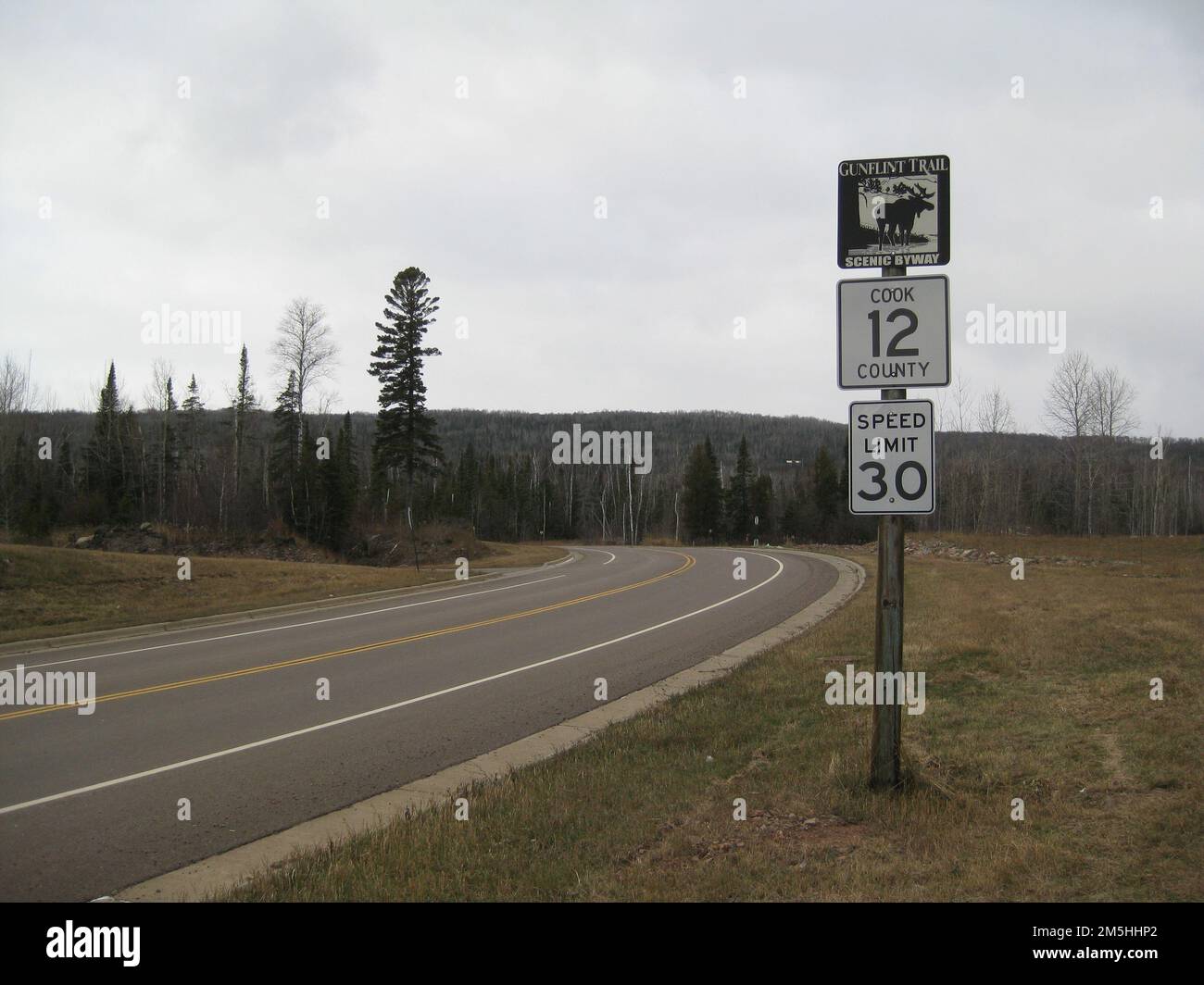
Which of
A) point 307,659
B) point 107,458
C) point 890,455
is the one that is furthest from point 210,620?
point 107,458

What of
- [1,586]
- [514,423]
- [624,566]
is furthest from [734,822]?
[514,423]

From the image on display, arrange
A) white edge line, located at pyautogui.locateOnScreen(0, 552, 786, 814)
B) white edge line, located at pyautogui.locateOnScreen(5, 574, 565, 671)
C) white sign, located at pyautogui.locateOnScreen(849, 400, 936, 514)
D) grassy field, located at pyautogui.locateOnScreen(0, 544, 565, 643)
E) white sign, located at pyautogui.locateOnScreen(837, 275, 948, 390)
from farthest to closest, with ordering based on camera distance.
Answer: grassy field, located at pyautogui.locateOnScreen(0, 544, 565, 643), white edge line, located at pyautogui.locateOnScreen(5, 574, 565, 671), white edge line, located at pyautogui.locateOnScreen(0, 552, 786, 814), white sign, located at pyautogui.locateOnScreen(837, 275, 948, 390), white sign, located at pyautogui.locateOnScreen(849, 400, 936, 514)

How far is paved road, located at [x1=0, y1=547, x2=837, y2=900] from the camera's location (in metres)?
6.04

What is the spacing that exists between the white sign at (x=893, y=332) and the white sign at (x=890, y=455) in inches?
7.3

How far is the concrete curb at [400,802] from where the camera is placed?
5.14 m

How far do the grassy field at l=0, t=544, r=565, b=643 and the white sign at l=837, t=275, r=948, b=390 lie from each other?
16.5 m

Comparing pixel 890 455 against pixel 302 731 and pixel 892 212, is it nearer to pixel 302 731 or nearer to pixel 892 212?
pixel 892 212

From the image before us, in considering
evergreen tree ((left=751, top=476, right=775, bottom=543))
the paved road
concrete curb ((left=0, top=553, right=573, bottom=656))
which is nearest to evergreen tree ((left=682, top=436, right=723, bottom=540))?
evergreen tree ((left=751, top=476, right=775, bottom=543))

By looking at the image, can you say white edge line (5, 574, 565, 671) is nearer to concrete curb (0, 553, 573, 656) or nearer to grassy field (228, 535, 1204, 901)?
concrete curb (0, 553, 573, 656)

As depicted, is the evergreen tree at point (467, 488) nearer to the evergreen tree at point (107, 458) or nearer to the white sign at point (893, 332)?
the evergreen tree at point (107, 458)

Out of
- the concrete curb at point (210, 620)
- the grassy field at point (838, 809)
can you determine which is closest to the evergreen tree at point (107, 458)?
the concrete curb at point (210, 620)
